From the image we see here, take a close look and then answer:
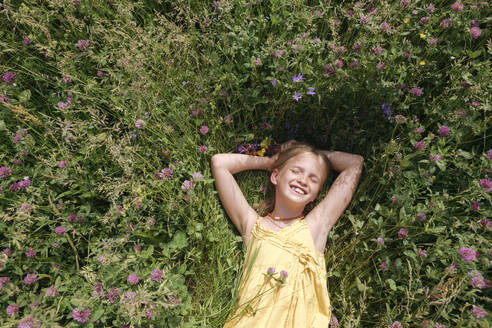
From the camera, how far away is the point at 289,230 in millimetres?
2611

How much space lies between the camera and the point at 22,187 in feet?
8.42

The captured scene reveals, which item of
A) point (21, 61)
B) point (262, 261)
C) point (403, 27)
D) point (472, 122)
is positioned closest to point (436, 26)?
point (403, 27)

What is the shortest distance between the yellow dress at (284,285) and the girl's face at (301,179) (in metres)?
0.26

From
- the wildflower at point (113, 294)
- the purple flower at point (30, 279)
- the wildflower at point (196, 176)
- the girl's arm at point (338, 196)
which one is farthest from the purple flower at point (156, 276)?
the girl's arm at point (338, 196)

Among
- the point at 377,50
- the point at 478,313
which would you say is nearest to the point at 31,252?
the point at 377,50

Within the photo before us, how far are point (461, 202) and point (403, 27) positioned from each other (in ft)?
4.95

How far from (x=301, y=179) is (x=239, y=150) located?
0.72 metres

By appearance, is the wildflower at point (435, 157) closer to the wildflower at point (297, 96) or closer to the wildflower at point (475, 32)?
the wildflower at point (475, 32)

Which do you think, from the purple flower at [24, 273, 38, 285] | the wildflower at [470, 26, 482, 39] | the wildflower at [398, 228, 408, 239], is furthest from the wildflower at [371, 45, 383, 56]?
the purple flower at [24, 273, 38, 285]

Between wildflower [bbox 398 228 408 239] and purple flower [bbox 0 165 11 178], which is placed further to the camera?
purple flower [bbox 0 165 11 178]

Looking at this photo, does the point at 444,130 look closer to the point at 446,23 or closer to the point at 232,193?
the point at 446,23

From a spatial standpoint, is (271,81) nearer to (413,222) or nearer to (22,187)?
(413,222)

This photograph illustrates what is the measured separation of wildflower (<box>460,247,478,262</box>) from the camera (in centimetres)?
211

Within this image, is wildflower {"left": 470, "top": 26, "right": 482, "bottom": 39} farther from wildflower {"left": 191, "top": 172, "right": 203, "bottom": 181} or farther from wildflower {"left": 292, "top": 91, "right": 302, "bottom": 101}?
wildflower {"left": 191, "top": 172, "right": 203, "bottom": 181}
